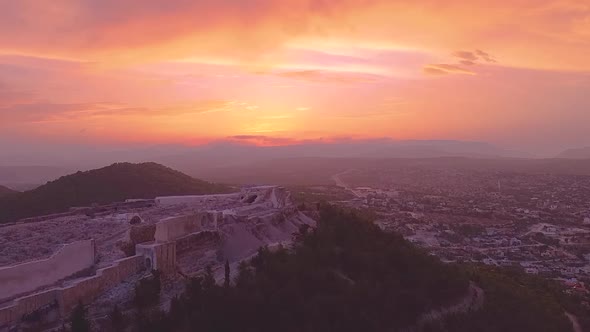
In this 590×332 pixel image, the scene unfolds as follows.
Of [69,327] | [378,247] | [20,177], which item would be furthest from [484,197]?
[20,177]

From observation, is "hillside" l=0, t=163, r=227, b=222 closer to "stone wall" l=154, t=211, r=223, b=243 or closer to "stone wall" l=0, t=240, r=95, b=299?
"stone wall" l=154, t=211, r=223, b=243

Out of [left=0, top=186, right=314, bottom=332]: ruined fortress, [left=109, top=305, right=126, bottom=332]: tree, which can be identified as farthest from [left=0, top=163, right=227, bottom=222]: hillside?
[left=109, top=305, right=126, bottom=332]: tree

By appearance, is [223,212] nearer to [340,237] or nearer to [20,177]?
[340,237]

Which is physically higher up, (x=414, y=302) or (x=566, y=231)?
(x=414, y=302)

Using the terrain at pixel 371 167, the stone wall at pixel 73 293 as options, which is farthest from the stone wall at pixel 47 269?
the terrain at pixel 371 167

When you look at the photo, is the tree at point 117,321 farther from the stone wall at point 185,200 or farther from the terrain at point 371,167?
the terrain at point 371,167
